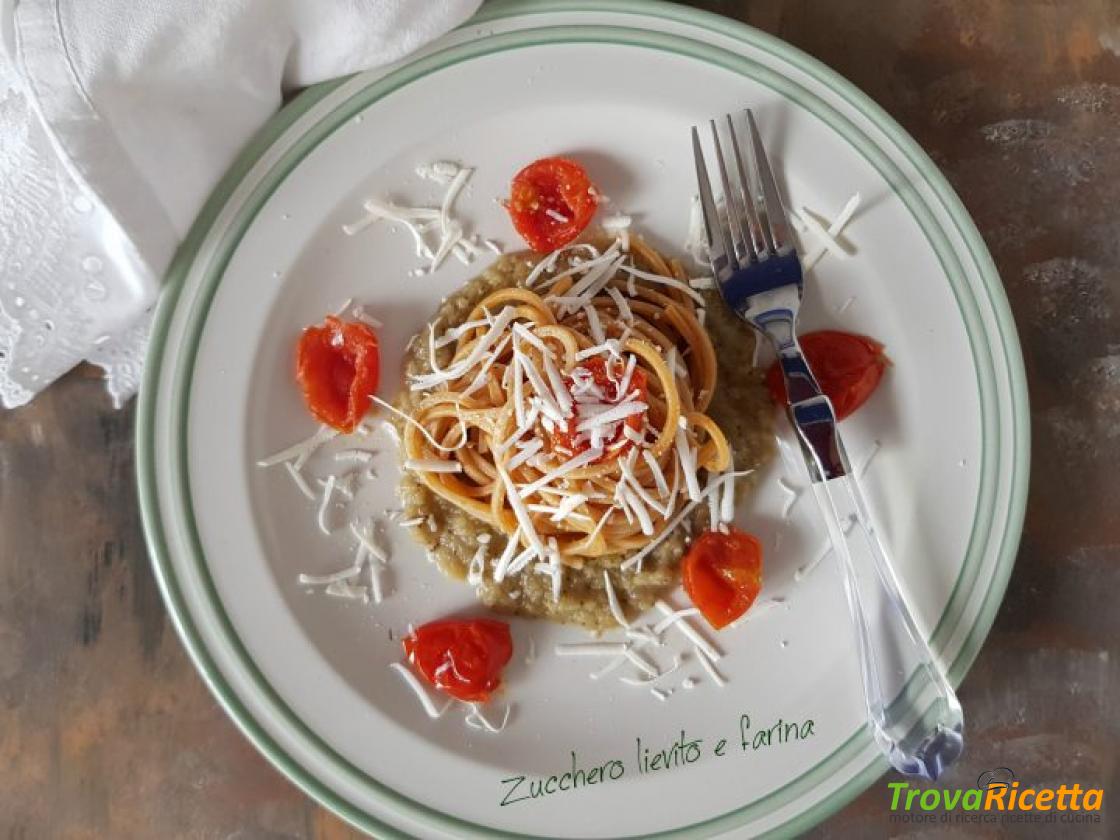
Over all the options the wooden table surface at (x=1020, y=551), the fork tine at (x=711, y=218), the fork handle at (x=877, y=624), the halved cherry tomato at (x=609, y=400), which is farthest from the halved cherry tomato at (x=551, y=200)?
the wooden table surface at (x=1020, y=551)

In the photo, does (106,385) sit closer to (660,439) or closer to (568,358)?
(568,358)

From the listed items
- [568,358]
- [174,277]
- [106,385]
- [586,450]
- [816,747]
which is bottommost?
[106,385]

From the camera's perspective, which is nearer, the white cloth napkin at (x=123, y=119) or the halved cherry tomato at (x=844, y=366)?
the white cloth napkin at (x=123, y=119)

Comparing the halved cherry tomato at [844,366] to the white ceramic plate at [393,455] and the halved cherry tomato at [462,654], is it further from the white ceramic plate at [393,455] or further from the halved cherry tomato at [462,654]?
the halved cherry tomato at [462,654]

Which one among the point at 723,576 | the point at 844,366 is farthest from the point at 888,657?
the point at 844,366

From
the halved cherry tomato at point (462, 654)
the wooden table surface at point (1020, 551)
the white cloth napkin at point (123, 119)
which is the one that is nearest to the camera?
the white cloth napkin at point (123, 119)

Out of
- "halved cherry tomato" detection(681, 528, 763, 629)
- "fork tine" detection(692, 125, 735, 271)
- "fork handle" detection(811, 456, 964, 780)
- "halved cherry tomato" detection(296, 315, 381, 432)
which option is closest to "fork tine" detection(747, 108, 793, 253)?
"fork tine" detection(692, 125, 735, 271)

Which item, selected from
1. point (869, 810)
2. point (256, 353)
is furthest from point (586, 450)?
point (869, 810)
